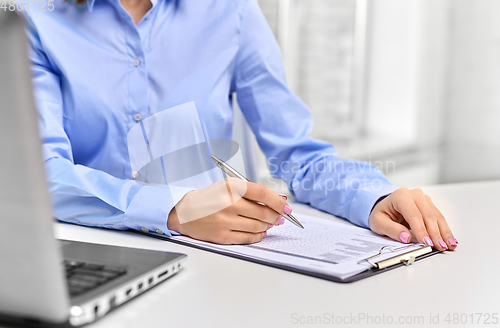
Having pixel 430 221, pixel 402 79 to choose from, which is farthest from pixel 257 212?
pixel 402 79

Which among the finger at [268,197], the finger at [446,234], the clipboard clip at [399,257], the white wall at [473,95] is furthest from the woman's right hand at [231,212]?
the white wall at [473,95]

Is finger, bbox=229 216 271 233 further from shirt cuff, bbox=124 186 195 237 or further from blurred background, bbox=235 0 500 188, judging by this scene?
blurred background, bbox=235 0 500 188

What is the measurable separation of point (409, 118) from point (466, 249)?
7.10 ft

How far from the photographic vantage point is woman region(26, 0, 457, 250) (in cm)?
80

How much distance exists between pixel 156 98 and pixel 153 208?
0.38 meters

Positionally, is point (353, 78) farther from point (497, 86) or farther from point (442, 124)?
point (497, 86)

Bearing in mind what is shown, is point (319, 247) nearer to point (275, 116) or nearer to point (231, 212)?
point (231, 212)

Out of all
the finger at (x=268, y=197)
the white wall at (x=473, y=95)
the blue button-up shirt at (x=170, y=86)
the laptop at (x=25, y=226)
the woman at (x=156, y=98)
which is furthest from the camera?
the white wall at (x=473, y=95)

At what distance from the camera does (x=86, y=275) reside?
16.7 inches

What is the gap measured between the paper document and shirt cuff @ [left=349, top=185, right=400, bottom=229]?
0.10 feet

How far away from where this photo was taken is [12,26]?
0.28 metres

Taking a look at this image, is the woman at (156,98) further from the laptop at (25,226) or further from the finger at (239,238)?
the laptop at (25,226)

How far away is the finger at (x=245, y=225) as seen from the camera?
2.20ft

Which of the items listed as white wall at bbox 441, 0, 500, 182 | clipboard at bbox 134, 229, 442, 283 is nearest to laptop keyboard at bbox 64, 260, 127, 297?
clipboard at bbox 134, 229, 442, 283
